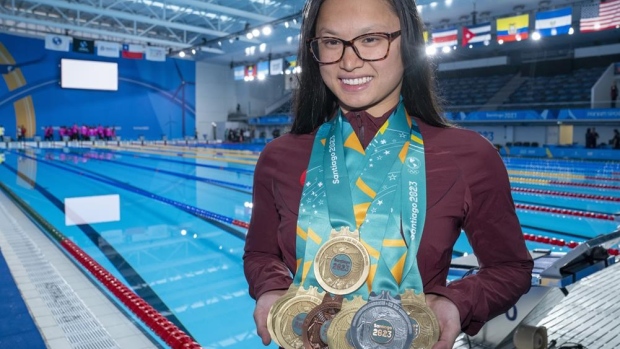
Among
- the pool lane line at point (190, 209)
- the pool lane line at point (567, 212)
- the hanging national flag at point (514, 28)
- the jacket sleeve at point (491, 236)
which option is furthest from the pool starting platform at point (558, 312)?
the hanging national flag at point (514, 28)

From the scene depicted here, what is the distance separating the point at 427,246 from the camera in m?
1.08

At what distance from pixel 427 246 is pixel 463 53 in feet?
86.0

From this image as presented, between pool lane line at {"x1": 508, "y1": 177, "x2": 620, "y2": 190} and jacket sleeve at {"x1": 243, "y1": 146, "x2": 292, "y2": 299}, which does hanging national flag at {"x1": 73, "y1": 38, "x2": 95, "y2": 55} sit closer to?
pool lane line at {"x1": 508, "y1": 177, "x2": 620, "y2": 190}

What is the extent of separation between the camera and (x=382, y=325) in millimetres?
920

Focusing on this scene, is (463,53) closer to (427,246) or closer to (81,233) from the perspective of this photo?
(81,233)

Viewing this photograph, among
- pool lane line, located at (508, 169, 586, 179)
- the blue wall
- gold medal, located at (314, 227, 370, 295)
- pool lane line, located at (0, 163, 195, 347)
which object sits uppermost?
the blue wall

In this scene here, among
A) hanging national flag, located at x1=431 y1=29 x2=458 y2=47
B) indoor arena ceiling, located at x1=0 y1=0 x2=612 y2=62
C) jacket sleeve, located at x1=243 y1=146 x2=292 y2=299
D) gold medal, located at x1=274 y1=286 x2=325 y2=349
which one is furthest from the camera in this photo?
indoor arena ceiling, located at x1=0 y1=0 x2=612 y2=62

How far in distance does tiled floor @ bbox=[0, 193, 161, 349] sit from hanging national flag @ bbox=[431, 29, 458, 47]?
13.4 meters

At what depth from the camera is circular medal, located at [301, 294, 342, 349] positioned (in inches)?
39.2

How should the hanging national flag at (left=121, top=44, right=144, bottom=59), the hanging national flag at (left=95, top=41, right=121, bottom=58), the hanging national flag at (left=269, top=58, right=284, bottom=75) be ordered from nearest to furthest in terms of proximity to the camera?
the hanging national flag at (left=95, top=41, right=121, bottom=58), the hanging national flag at (left=121, top=44, right=144, bottom=59), the hanging national flag at (left=269, top=58, right=284, bottom=75)

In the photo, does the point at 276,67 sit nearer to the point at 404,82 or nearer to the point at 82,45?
the point at 82,45

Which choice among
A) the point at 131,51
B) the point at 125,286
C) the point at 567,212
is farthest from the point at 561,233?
the point at 131,51

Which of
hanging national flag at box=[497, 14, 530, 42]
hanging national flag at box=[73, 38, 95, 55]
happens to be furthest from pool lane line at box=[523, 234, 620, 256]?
hanging national flag at box=[73, 38, 95, 55]

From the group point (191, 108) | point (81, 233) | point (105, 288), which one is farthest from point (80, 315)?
point (191, 108)
